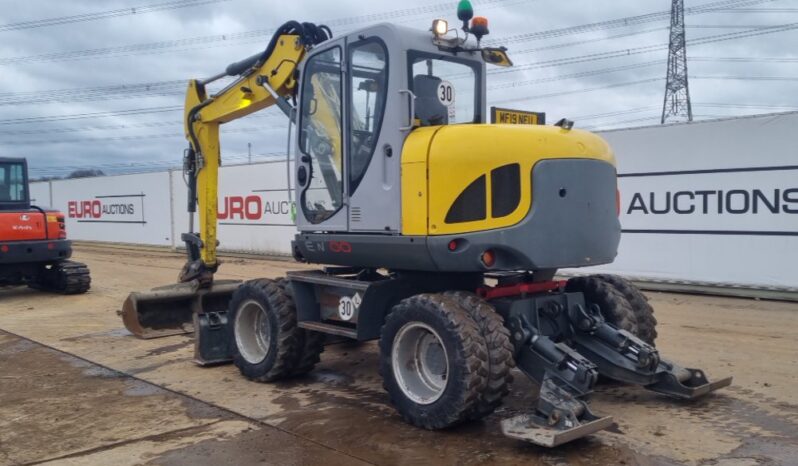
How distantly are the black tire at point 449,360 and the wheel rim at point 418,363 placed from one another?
4 cm

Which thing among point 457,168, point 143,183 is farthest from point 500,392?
point 143,183

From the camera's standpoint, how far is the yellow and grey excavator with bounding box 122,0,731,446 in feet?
17.3

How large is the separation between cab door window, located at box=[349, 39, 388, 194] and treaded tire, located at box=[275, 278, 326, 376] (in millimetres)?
1381

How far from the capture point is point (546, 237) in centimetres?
541

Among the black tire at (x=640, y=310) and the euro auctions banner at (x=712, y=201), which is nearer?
the black tire at (x=640, y=310)

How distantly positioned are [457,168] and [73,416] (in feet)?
12.5

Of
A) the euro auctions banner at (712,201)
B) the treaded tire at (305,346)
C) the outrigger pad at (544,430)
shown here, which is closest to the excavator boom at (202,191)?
the treaded tire at (305,346)

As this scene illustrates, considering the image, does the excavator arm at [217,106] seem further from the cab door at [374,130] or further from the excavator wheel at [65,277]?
the excavator wheel at [65,277]

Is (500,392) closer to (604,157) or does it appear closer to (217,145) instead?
(604,157)

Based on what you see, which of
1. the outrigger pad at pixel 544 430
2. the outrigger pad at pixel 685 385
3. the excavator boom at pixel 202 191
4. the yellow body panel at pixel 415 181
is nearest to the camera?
the outrigger pad at pixel 544 430

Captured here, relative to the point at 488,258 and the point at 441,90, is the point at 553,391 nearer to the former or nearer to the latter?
the point at 488,258

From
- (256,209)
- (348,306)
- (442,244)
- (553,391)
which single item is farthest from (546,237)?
(256,209)

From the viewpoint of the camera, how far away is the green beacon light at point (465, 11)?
6258 millimetres

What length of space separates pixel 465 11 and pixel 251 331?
3794 mm
